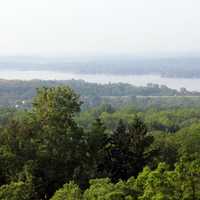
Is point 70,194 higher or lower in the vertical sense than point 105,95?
higher

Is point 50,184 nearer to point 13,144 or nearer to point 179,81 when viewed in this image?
point 13,144

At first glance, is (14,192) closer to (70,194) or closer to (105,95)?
(70,194)

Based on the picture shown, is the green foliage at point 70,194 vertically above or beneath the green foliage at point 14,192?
above

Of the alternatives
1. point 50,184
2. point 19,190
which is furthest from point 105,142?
point 19,190

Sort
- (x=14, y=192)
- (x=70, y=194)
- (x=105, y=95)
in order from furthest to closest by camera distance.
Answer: (x=105, y=95) < (x=14, y=192) < (x=70, y=194)

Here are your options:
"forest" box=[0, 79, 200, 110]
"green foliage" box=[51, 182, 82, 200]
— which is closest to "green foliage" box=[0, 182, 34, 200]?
→ "green foliage" box=[51, 182, 82, 200]

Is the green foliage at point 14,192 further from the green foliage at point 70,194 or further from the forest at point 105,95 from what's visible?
the forest at point 105,95

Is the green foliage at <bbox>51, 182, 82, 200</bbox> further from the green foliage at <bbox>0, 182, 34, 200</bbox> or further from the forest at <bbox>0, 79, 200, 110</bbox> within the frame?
the forest at <bbox>0, 79, 200, 110</bbox>

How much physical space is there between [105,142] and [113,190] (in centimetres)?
1000

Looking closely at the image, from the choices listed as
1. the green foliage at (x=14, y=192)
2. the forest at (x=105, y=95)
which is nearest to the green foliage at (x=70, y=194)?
the green foliage at (x=14, y=192)

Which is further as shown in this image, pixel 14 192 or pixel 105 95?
pixel 105 95

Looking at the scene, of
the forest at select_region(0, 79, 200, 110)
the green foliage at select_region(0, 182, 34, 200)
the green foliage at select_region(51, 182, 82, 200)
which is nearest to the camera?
the green foliage at select_region(51, 182, 82, 200)

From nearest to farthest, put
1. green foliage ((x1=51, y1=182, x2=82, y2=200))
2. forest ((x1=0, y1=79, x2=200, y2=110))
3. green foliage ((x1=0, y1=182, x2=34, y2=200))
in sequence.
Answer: green foliage ((x1=51, y1=182, x2=82, y2=200)), green foliage ((x1=0, y1=182, x2=34, y2=200)), forest ((x1=0, y1=79, x2=200, y2=110))

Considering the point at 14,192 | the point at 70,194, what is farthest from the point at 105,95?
the point at 70,194
